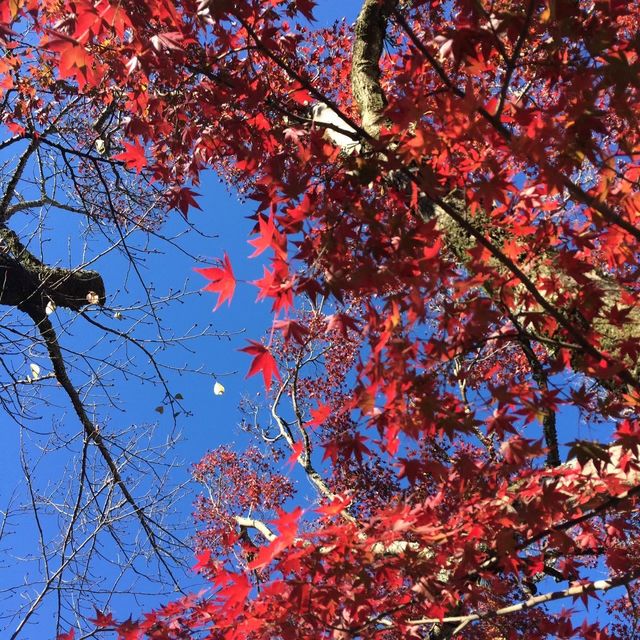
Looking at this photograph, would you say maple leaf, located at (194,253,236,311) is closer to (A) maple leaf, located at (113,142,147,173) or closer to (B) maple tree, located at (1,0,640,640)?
(B) maple tree, located at (1,0,640,640)

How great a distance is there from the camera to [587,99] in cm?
189

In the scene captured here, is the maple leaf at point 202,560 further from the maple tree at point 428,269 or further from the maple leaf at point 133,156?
the maple leaf at point 133,156

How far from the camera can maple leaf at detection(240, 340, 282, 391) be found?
196cm

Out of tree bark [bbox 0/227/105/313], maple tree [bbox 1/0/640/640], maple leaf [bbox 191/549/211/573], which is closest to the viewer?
maple tree [bbox 1/0/640/640]

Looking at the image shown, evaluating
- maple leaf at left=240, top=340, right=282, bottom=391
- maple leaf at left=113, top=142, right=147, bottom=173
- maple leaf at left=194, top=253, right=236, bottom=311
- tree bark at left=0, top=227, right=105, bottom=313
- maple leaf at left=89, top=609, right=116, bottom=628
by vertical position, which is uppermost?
tree bark at left=0, top=227, right=105, bottom=313

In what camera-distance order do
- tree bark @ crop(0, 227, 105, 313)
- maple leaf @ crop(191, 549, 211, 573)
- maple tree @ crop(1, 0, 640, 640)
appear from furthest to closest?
tree bark @ crop(0, 227, 105, 313) < maple leaf @ crop(191, 549, 211, 573) < maple tree @ crop(1, 0, 640, 640)

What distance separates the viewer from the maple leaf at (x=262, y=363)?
77.1 inches

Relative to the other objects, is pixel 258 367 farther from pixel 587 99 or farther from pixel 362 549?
pixel 587 99

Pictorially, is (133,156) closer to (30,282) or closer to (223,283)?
(223,283)

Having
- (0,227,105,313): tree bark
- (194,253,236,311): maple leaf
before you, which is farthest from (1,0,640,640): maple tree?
(0,227,105,313): tree bark

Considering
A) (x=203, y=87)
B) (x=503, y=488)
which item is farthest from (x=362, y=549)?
(x=203, y=87)

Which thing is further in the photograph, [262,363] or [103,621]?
[103,621]

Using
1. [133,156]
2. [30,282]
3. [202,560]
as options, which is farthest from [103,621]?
[30,282]

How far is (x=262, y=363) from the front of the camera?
2012 mm
